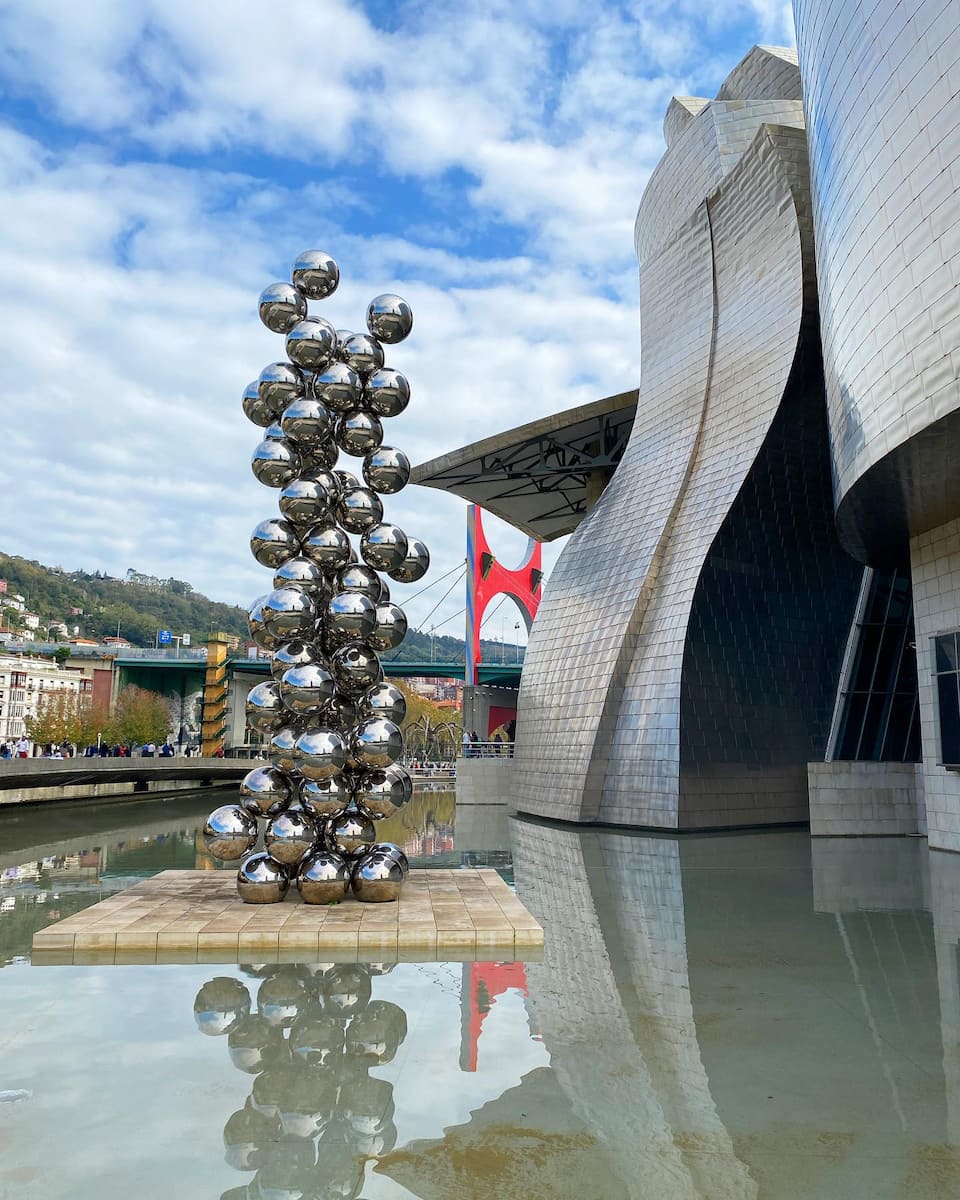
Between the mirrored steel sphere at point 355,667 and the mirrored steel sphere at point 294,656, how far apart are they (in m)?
0.28

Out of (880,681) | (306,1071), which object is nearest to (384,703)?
(306,1071)

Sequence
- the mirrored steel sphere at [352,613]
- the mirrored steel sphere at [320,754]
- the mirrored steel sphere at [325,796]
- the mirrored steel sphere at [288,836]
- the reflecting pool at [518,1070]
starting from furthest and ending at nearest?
the mirrored steel sphere at [352,613] → the mirrored steel sphere at [325,796] → the mirrored steel sphere at [288,836] → the mirrored steel sphere at [320,754] → the reflecting pool at [518,1070]

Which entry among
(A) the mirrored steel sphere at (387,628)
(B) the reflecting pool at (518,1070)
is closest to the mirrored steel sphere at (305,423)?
(A) the mirrored steel sphere at (387,628)

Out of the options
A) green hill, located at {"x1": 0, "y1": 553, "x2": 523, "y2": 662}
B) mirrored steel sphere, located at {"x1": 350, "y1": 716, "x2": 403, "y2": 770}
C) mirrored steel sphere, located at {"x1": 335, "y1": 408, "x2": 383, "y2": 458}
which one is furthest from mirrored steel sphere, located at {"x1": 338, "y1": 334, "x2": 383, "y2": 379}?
green hill, located at {"x1": 0, "y1": 553, "x2": 523, "y2": 662}

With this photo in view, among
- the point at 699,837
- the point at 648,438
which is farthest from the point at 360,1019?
the point at 648,438

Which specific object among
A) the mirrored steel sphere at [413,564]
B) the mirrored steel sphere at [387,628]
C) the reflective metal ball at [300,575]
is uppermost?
the mirrored steel sphere at [413,564]

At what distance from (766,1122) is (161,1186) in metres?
2.04

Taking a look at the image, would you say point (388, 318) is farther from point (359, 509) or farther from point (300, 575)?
point (300, 575)

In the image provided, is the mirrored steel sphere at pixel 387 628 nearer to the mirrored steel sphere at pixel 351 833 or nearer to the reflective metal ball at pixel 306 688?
the reflective metal ball at pixel 306 688

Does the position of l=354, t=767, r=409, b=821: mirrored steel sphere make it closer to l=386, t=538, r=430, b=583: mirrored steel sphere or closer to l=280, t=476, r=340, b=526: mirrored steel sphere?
l=386, t=538, r=430, b=583: mirrored steel sphere

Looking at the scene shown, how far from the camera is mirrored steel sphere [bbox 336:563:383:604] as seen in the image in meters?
8.13

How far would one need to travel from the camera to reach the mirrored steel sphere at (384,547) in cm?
849

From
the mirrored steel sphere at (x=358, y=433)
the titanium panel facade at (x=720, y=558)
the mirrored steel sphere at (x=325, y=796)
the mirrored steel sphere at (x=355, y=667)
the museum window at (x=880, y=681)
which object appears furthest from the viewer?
the museum window at (x=880, y=681)

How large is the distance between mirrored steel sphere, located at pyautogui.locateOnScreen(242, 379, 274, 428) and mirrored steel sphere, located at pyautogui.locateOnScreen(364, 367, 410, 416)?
3.11ft
